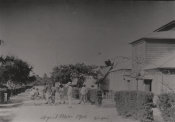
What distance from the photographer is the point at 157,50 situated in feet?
29.8

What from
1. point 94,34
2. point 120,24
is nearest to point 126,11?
point 120,24

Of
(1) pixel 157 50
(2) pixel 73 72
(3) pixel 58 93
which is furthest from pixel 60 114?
(1) pixel 157 50

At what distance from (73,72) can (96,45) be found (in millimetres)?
961

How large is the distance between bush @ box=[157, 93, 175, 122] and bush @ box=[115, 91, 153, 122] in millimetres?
328

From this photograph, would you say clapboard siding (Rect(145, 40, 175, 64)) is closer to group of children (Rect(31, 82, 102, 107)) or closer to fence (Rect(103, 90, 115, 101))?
fence (Rect(103, 90, 115, 101))

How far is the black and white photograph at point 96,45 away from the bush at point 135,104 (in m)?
0.02

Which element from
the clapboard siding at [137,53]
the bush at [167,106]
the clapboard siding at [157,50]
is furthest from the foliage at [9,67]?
the bush at [167,106]

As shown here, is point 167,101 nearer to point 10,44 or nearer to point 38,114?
point 38,114

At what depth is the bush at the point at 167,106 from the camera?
7961 mm

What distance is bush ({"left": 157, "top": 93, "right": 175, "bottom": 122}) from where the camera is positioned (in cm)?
796

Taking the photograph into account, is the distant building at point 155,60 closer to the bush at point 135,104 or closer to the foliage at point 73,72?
the bush at point 135,104

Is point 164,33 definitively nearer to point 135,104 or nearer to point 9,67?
point 135,104

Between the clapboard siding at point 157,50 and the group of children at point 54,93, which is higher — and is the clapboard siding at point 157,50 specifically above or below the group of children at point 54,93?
above

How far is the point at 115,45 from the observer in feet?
28.9
